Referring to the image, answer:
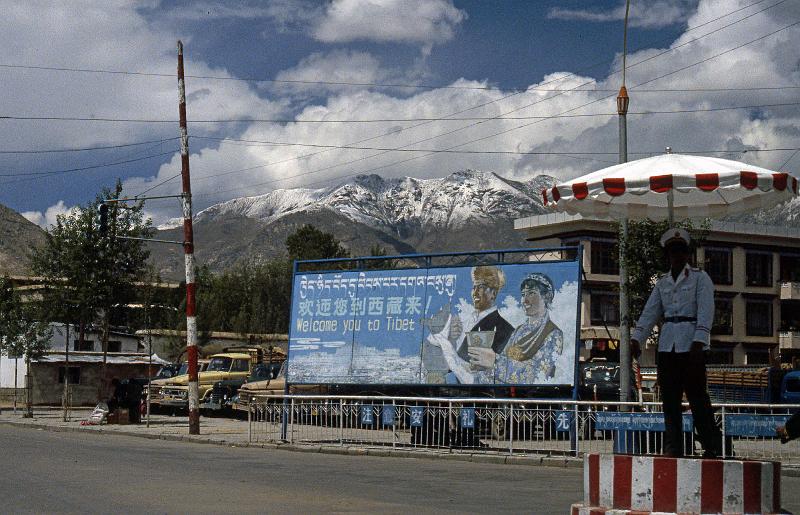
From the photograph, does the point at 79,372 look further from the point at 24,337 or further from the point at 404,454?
the point at 404,454

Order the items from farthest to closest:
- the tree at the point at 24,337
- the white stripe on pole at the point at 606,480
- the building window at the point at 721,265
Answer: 1. the building window at the point at 721,265
2. the tree at the point at 24,337
3. the white stripe on pole at the point at 606,480

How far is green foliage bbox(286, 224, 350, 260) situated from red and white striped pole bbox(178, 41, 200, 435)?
7673 cm

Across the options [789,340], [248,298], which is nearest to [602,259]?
[789,340]

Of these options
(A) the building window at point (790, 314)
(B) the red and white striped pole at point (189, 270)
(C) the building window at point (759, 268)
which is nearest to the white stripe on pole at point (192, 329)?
(B) the red and white striped pole at point (189, 270)

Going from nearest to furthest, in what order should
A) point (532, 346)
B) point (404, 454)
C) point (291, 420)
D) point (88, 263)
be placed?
1. point (404, 454)
2. point (532, 346)
3. point (291, 420)
4. point (88, 263)

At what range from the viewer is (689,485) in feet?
24.8

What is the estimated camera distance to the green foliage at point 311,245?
10506cm

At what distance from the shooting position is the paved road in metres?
10.6

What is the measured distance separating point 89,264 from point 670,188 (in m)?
38.9

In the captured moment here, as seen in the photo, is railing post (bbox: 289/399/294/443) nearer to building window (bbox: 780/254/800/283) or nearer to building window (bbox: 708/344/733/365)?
building window (bbox: 708/344/733/365)

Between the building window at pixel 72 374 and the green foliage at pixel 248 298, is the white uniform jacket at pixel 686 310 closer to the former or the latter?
the building window at pixel 72 374

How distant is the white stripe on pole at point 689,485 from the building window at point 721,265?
187 feet

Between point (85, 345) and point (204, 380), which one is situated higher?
point (85, 345)

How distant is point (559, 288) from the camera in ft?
69.7
